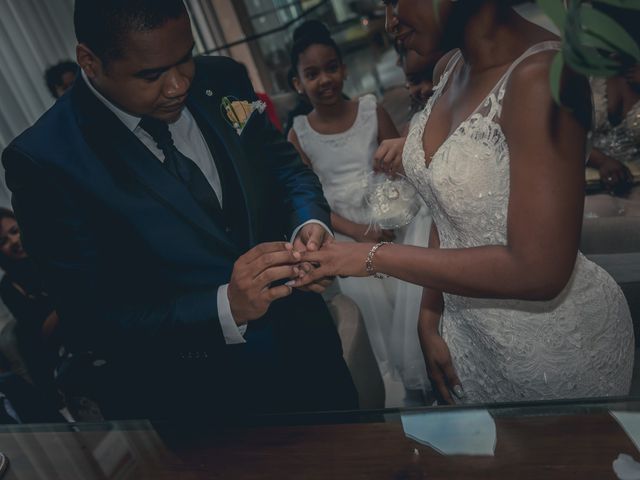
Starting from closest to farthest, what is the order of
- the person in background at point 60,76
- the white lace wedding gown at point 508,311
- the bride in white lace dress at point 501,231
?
the bride in white lace dress at point 501,231 < the white lace wedding gown at point 508,311 < the person in background at point 60,76

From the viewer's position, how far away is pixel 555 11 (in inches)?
20.5

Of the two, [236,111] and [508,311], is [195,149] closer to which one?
[236,111]

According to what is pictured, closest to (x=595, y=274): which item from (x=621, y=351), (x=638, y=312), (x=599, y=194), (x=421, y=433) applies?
(x=621, y=351)

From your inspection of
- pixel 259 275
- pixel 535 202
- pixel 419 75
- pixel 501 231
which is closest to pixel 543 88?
pixel 535 202

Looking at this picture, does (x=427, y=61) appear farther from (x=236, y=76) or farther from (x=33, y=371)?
(x=33, y=371)

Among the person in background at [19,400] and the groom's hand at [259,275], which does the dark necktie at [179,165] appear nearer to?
the groom's hand at [259,275]

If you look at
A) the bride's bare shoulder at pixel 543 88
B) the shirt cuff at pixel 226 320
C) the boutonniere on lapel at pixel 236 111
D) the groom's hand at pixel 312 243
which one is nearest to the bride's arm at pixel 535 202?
the bride's bare shoulder at pixel 543 88

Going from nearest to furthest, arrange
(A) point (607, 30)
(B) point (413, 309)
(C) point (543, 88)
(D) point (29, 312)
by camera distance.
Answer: (A) point (607, 30)
(C) point (543, 88)
(B) point (413, 309)
(D) point (29, 312)

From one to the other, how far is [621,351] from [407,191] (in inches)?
45.4

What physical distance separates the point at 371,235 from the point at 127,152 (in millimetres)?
1697

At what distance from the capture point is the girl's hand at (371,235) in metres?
2.61

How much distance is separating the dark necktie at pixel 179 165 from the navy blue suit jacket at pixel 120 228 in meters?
0.06

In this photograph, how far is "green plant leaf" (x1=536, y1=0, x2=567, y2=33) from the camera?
0.51 metres

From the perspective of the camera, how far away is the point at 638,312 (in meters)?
1.71
